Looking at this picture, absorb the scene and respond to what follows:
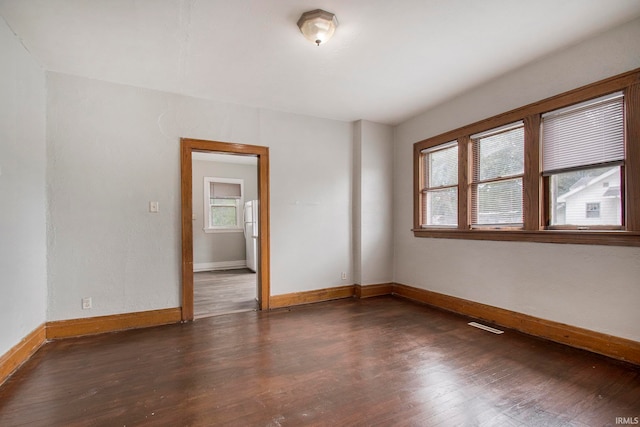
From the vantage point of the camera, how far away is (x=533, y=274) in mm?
2934

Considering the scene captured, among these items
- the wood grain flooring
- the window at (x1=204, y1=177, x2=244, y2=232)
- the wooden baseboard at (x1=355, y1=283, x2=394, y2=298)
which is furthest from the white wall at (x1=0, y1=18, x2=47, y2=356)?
the window at (x1=204, y1=177, x2=244, y2=232)

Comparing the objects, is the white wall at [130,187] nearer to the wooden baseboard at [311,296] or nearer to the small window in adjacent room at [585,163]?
the wooden baseboard at [311,296]

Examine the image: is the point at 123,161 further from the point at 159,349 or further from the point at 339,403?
the point at 339,403

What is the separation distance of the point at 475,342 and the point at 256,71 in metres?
3.46

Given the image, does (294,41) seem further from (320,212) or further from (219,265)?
(219,265)

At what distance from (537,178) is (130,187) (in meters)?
4.34

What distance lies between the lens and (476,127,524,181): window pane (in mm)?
3141

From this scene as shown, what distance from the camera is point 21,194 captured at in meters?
2.48

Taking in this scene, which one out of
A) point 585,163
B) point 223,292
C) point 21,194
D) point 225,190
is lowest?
point 223,292

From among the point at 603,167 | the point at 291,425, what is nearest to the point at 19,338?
the point at 291,425

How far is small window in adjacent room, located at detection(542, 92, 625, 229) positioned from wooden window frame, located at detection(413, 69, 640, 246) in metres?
0.06

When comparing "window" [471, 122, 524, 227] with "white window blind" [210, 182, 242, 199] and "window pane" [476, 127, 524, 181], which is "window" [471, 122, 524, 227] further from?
"white window blind" [210, 182, 242, 199]

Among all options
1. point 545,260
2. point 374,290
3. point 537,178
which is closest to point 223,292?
point 374,290

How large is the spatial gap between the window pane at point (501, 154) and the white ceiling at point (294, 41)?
27.0 inches
